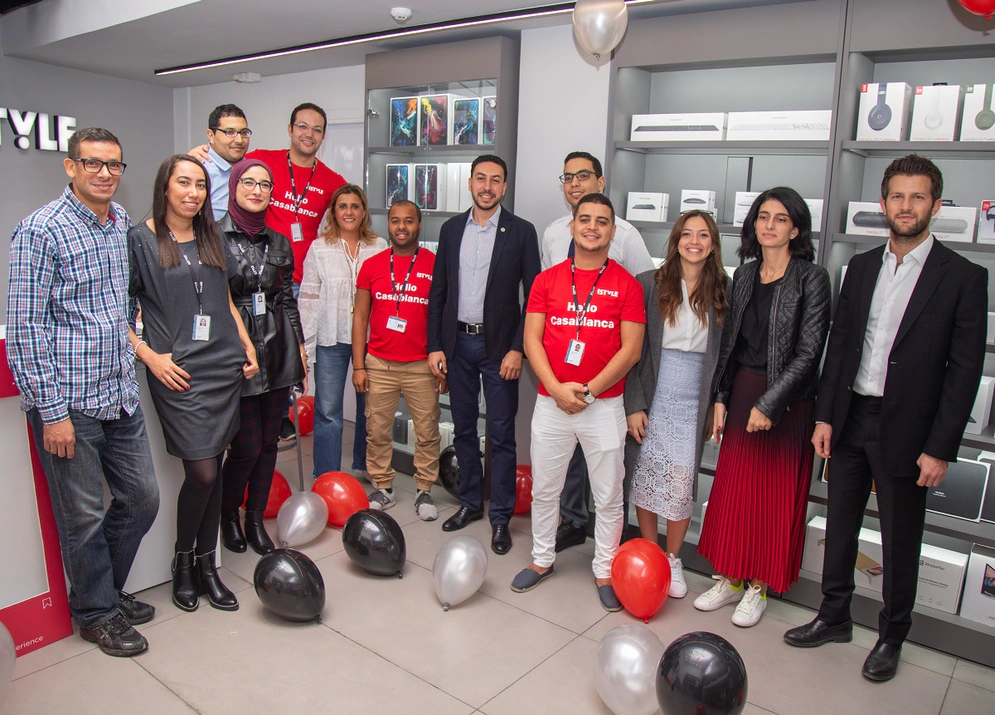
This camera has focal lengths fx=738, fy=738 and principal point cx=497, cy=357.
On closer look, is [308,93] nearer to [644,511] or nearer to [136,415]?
[136,415]

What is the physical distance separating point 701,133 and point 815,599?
7.26 ft

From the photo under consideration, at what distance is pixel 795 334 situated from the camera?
2936mm

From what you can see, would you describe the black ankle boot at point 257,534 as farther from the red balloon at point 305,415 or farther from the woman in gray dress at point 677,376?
the woman in gray dress at point 677,376

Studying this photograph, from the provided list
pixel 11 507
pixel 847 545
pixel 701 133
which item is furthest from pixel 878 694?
pixel 11 507

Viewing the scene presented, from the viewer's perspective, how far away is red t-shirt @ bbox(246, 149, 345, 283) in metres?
4.21

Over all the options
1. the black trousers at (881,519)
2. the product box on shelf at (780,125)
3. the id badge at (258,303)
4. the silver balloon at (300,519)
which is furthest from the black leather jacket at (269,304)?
the black trousers at (881,519)

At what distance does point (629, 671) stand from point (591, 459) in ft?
3.31

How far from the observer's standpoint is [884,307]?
2711 millimetres

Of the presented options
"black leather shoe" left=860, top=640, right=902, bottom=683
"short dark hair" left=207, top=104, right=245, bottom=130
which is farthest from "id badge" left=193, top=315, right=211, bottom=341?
"black leather shoe" left=860, top=640, right=902, bottom=683

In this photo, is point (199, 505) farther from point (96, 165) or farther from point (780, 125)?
point (780, 125)

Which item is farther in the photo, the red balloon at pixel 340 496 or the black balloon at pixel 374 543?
the red balloon at pixel 340 496

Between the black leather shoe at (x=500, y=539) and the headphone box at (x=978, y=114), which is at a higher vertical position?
the headphone box at (x=978, y=114)

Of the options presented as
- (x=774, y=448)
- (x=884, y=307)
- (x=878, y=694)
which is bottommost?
(x=878, y=694)

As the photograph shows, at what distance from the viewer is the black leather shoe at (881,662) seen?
2738mm
